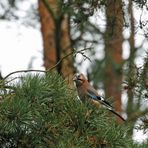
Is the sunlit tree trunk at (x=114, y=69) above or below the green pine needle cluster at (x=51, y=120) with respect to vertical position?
above

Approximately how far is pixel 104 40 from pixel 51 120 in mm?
6393

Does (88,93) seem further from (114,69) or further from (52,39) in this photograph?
(114,69)

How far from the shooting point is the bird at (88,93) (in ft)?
12.2

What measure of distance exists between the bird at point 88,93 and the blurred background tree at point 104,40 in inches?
5.2

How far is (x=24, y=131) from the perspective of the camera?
120 inches

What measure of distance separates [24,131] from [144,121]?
1382 mm

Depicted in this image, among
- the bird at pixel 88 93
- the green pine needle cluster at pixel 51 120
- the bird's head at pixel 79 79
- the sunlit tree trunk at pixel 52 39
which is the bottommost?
the green pine needle cluster at pixel 51 120

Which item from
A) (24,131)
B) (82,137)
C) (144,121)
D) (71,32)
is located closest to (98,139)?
(82,137)

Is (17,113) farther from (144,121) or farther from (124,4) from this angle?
(124,4)

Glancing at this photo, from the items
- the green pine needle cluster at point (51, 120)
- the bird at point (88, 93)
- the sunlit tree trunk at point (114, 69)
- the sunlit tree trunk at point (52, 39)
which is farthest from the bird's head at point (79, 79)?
the sunlit tree trunk at point (114, 69)

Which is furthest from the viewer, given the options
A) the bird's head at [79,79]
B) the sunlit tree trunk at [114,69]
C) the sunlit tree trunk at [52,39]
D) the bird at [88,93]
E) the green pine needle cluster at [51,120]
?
the sunlit tree trunk at [114,69]

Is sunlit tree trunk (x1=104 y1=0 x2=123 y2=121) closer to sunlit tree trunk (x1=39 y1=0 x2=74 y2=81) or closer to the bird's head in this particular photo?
sunlit tree trunk (x1=39 y1=0 x2=74 y2=81)

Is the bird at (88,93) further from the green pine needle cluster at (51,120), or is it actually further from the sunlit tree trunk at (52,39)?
the sunlit tree trunk at (52,39)

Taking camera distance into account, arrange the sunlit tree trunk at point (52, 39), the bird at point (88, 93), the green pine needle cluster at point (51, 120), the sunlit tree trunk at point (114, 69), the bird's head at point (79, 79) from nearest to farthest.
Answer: the green pine needle cluster at point (51, 120)
the bird at point (88, 93)
the bird's head at point (79, 79)
the sunlit tree trunk at point (52, 39)
the sunlit tree trunk at point (114, 69)
